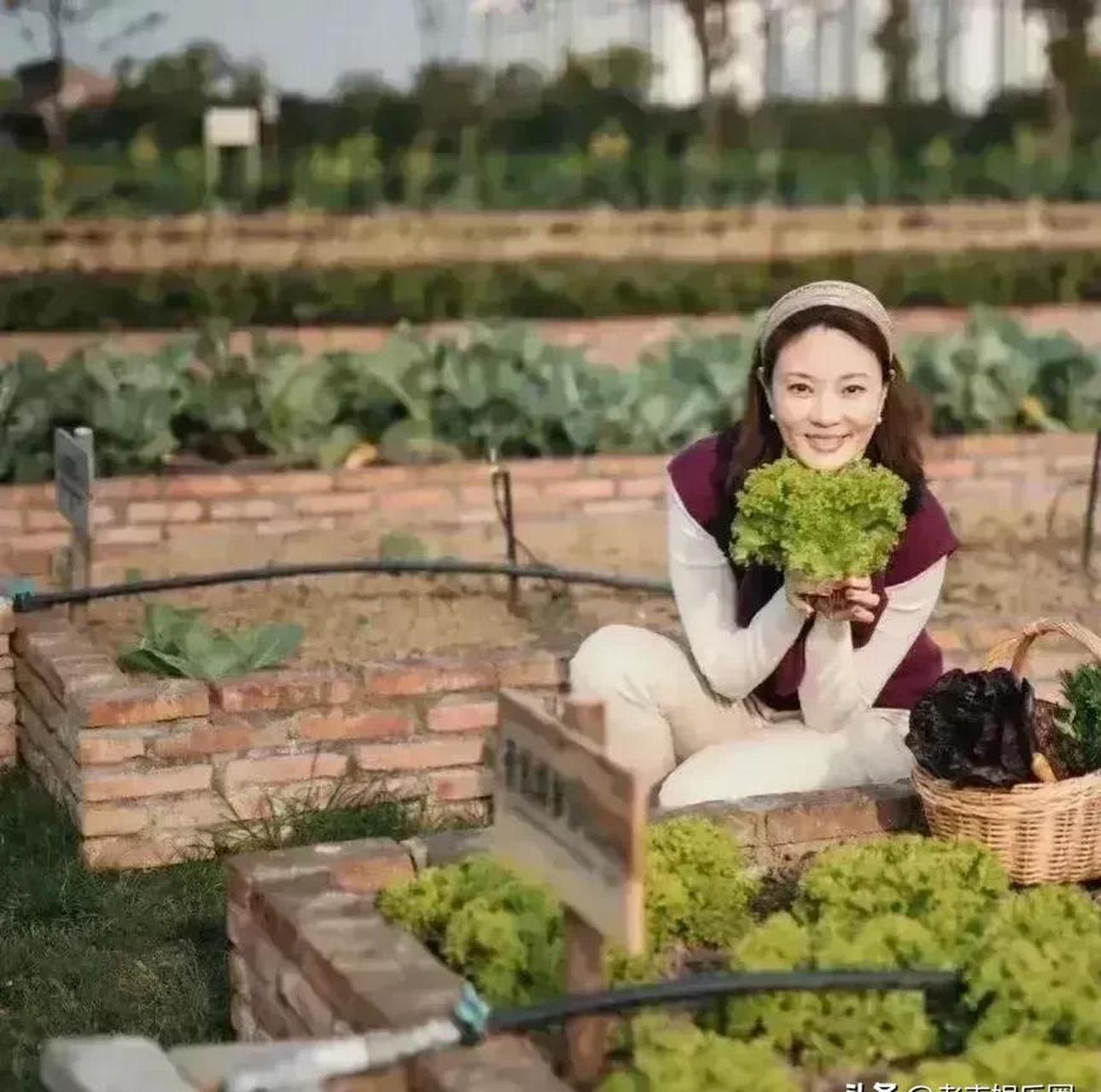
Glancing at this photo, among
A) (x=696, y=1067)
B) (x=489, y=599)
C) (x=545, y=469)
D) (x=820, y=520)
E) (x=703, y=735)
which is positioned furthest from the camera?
(x=545, y=469)

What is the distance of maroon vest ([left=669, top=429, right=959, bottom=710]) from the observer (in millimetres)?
3840

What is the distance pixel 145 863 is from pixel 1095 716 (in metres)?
1.81

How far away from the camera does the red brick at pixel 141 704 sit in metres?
4.16

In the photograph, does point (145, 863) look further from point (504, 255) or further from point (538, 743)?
point (504, 255)

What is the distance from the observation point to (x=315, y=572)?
517 cm

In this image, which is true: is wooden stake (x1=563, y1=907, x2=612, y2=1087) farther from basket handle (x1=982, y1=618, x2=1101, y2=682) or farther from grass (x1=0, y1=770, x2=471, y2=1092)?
basket handle (x1=982, y1=618, x2=1101, y2=682)

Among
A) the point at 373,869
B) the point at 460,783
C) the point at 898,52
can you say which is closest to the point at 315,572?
the point at 460,783

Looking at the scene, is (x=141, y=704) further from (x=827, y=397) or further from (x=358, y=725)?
(x=827, y=397)

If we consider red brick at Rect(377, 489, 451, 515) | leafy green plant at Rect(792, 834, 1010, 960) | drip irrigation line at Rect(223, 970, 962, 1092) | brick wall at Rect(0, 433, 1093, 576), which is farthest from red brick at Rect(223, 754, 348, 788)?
red brick at Rect(377, 489, 451, 515)

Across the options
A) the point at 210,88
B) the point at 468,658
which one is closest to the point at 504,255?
the point at 210,88

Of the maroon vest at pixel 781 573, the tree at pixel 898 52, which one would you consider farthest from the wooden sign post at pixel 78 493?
the tree at pixel 898 52

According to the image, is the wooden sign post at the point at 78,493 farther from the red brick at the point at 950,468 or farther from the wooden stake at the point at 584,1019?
the red brick at the point at 950,468

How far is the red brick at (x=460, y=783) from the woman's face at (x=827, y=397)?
1.06 metres

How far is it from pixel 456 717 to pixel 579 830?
1.85 m
